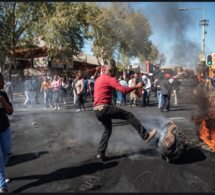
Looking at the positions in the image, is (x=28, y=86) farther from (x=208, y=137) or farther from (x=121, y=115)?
(x=208, y=137)

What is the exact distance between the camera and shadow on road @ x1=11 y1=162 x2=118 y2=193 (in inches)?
108

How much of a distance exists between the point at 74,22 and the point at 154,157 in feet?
48.3

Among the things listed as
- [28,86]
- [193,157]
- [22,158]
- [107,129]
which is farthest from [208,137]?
[28,86]

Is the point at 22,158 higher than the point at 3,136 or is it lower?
lower

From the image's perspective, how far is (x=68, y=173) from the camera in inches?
117

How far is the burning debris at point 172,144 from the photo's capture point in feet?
10.2

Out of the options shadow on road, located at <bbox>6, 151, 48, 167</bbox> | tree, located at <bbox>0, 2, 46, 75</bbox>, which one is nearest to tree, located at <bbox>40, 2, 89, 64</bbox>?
tree, located at <bbox>0, 2, 46, 75</bbox>

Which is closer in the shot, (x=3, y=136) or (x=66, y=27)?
(x=3, y=136)

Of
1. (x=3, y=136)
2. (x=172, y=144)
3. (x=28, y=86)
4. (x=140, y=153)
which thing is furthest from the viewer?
(x=28, y=86)

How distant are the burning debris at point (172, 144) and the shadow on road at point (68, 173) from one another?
2.89ft

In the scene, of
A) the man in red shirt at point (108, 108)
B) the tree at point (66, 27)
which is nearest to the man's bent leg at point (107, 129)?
the man in red shirt at point (108, 108)

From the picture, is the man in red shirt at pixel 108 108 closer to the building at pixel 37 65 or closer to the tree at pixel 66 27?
the tree at pixel 66 27

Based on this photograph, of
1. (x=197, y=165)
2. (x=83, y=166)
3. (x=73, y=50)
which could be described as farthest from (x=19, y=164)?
(x=73, y=50)

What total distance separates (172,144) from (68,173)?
179 centimetres
